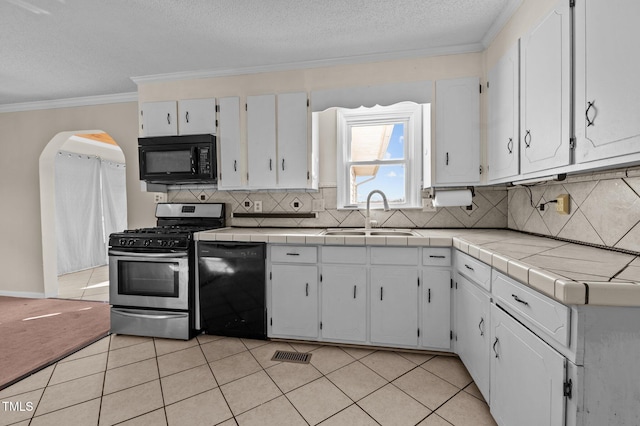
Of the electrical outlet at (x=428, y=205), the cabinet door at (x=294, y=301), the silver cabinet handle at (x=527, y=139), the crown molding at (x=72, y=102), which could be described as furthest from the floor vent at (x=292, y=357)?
the crown molding at (x=72, y=102)

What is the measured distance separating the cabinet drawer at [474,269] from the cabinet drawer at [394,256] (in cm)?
29

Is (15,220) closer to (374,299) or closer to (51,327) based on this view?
(51,327)

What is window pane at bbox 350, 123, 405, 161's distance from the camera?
296cm

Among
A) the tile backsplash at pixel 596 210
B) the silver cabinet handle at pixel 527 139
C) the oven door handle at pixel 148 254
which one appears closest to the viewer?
the tile backsplash at pixel 596 210

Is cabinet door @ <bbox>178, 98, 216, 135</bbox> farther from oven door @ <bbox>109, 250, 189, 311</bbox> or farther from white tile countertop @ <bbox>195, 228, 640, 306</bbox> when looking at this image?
white tile countertop @ <bbox>195, 228, 640, 306</bbox>

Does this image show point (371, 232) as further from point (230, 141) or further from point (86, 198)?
point (86, 198)

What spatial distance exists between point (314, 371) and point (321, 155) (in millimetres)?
1897

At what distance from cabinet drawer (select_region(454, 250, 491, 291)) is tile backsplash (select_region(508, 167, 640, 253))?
58 cm

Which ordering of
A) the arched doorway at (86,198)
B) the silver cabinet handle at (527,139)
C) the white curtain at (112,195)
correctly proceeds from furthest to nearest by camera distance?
1. the white curtain at (112,195)
2. the arched doorway at (86,198)
3. the silver cabinet handle at (527,139)

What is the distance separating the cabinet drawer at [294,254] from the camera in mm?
2429

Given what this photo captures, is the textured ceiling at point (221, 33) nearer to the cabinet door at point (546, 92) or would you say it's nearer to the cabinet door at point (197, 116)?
the cabinet door at point (197, 116)

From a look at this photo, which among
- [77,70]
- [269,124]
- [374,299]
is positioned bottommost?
[374,299]

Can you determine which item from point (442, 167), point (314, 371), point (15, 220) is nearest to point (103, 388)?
point (314, 371)

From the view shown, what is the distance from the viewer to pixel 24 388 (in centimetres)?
196
